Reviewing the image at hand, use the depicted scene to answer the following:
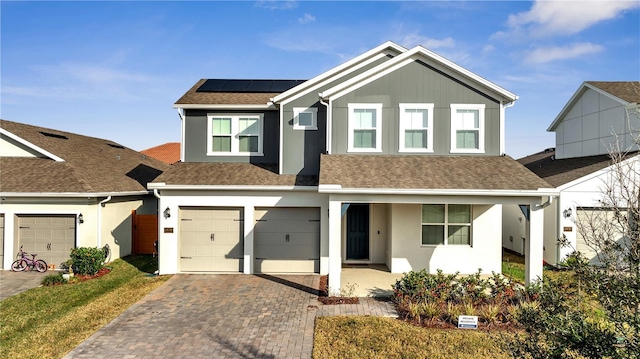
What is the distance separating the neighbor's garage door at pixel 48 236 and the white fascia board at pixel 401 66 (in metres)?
10.6

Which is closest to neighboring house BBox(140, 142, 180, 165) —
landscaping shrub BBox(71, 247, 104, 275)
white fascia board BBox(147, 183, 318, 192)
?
landscaping shrub BBox(71, 247, 104, 275)

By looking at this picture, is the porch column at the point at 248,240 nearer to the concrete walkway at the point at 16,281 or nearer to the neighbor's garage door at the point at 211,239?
the neighbor's garage door at the point at 211,239

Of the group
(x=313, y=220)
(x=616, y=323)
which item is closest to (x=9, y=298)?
(x=313, y=220)

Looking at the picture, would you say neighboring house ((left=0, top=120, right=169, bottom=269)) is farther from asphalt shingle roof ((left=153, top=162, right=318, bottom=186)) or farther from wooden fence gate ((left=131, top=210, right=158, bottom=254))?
asphalt shingle roof ((left=153, top=162, right=318, bottom=186))

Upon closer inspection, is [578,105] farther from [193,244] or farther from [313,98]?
[193,244]

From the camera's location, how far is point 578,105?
17.7 metres

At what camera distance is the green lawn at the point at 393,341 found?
264 inches

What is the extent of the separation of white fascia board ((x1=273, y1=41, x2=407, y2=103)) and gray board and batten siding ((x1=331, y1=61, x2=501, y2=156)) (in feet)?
4.57

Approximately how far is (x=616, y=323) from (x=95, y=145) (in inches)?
874

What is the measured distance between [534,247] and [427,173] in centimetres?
357

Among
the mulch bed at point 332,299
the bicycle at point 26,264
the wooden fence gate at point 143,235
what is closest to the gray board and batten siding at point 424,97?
the mulch bed at point 332,299

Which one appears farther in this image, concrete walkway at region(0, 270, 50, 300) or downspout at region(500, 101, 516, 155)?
downspout at region(500, 101, 516, 155)

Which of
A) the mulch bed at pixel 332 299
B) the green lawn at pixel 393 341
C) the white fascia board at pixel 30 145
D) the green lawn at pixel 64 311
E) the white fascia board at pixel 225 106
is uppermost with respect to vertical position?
the white fascia board at pixel 225 106

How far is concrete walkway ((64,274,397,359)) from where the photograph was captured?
6.96m
